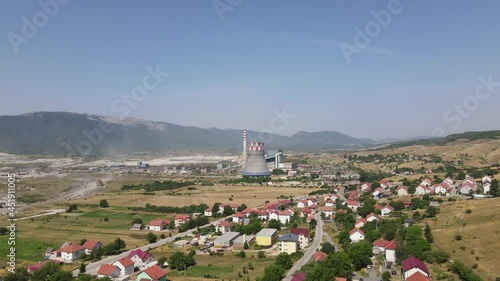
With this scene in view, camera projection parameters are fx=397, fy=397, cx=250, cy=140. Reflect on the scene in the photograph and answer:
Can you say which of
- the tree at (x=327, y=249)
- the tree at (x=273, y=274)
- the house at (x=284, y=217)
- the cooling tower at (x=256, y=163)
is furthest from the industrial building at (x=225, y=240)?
the cooling tower at (x=256, y=163)

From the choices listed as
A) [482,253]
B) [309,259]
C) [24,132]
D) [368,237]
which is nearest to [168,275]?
[309,259]

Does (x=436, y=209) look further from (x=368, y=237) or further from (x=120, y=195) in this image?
(x=120, y=195)

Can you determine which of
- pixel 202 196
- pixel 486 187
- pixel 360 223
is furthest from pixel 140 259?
pixel 486 187

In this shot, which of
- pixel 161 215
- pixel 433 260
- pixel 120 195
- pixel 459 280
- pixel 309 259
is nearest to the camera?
pixel 459 280

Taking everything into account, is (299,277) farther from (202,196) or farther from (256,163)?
(256,163)

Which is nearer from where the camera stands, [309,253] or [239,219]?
[309,253]

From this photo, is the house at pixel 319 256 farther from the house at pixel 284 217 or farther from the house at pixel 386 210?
the house at pixel 386 210
